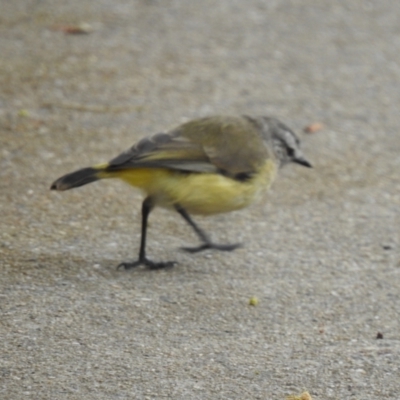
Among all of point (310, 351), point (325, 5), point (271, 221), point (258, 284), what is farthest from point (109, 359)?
point (325, 5)

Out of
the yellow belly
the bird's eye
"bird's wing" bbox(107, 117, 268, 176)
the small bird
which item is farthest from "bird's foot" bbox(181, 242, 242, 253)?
the bird's eye

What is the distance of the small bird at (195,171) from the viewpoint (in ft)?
21.0

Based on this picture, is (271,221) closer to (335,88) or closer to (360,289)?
(360,289)

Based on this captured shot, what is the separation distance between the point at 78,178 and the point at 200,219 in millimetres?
1430

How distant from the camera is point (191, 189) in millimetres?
6504

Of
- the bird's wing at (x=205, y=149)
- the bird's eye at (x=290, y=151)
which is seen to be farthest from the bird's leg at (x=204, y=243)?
the bird's eye at (x=290, y=151)

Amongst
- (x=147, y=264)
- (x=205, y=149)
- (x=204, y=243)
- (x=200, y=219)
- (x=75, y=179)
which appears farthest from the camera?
(x=200, y=219)

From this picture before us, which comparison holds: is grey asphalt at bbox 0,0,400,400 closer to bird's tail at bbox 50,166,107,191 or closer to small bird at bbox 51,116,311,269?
small bird at bbox 51,116,311,269

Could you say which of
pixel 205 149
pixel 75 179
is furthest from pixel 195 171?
pixel 75 179

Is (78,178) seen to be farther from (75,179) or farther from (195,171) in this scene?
(195,171)

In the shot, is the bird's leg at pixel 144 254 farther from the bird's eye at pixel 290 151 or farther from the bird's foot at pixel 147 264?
the bird's eye at pixel 290 151

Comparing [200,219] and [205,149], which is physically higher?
[205,149]

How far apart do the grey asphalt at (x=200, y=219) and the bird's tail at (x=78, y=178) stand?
508 mm

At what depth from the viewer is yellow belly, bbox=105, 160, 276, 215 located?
6.47 meters
